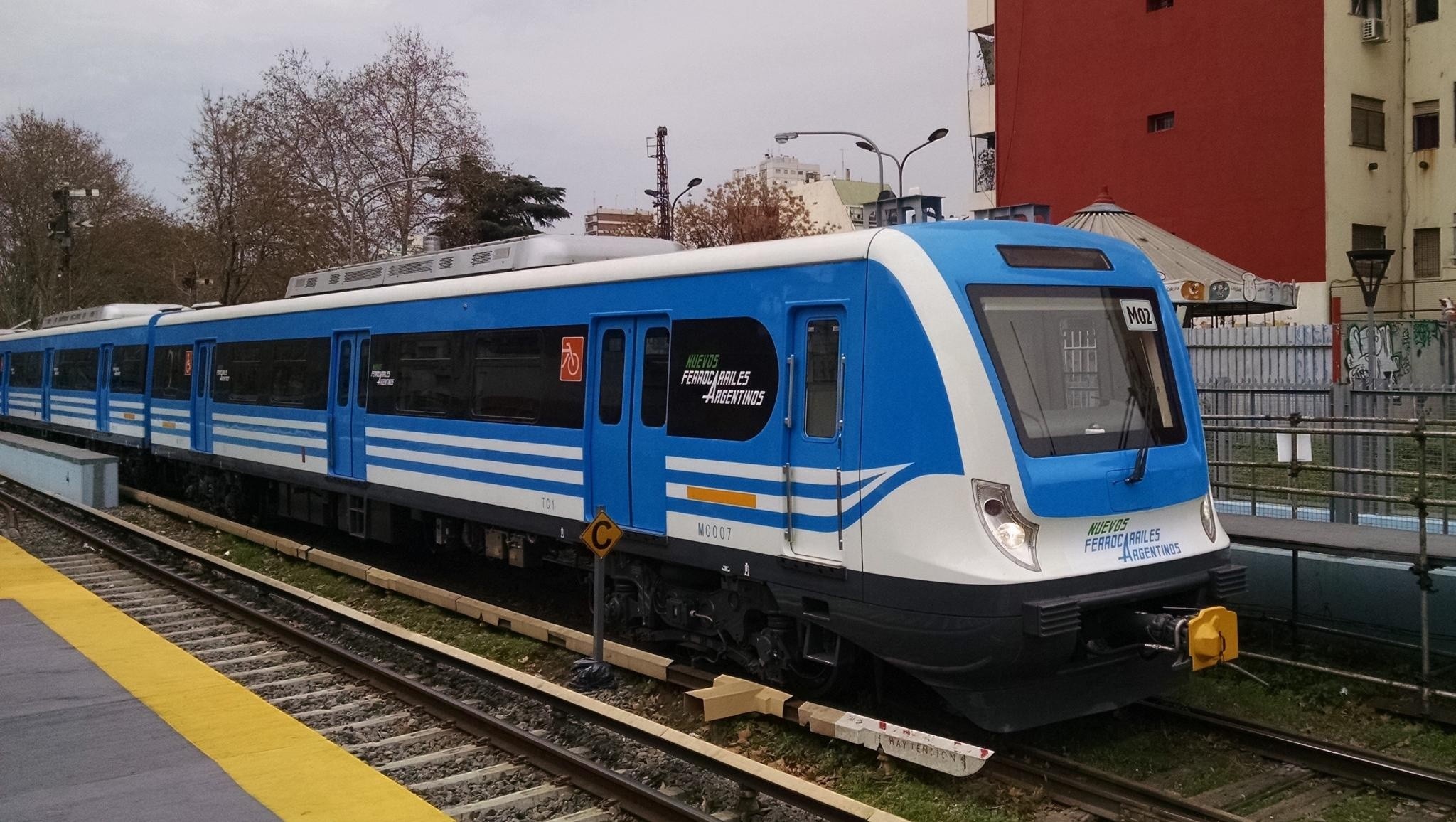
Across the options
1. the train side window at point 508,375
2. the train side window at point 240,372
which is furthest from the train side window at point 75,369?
the train side window at point 508,375

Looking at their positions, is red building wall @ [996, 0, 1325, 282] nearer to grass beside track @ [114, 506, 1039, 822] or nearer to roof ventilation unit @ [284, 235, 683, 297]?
roof ventilation unit @ [284, 235, 683, 297]

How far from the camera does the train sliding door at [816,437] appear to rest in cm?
700

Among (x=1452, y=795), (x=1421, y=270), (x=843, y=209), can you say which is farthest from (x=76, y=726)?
(x=843, y=209)

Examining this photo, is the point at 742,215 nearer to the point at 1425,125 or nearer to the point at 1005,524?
the point at 1425,125

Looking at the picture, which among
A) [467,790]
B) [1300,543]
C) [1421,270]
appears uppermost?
[1421,270]

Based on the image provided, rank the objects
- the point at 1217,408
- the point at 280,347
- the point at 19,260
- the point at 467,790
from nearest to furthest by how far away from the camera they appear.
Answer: the point at 467,790, the point at 1217,408, the point at 280,347, the point at 19,260

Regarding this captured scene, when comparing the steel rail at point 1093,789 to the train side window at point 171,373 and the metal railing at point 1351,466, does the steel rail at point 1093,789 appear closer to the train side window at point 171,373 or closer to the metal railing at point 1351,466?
the metal railing at point 1351,466

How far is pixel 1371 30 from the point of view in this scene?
29.9m

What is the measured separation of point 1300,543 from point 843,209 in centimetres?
9213

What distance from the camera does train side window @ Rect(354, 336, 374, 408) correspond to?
12727mm

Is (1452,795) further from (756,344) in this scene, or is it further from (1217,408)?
(1217,408)

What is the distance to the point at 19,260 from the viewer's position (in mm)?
59312

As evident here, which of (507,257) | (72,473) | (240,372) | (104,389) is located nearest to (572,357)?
(507,257)

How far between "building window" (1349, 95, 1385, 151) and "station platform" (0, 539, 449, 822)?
29677 mm
